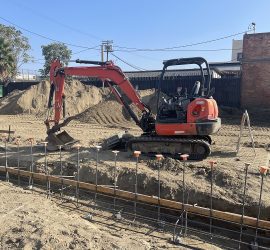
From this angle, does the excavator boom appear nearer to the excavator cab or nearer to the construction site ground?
the construction site ground

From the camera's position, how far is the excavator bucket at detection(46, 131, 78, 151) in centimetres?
1081

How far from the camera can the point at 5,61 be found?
37.2m

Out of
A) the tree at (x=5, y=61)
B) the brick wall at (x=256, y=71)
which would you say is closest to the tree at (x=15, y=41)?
the tree at (x=5, y=61)

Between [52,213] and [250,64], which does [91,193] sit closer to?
[52,213]

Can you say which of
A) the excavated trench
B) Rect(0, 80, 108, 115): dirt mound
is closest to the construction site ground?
the excavated trench

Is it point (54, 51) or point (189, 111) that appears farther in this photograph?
point (54, 51)

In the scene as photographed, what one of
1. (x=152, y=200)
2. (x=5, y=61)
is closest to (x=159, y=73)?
(x=5, y=61)

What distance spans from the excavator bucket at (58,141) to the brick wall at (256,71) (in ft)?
41.8

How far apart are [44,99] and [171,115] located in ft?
58.4

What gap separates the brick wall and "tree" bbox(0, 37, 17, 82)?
81.9ft

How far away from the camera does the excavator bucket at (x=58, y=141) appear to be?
10813 millimetres

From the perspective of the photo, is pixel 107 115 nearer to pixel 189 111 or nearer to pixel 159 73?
pixel 189 111

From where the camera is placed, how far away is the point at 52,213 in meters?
6.69

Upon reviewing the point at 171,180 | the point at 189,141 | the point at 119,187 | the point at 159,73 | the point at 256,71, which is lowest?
the point at 119,187
